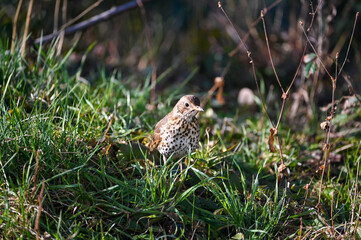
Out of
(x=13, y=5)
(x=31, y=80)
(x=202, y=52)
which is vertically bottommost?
(x=202, y=52)

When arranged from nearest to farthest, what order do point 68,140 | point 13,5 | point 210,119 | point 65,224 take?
point 65,224 → point 68,140 → point 210,119 → point 13,5

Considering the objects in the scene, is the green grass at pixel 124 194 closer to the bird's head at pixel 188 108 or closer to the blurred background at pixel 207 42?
the bird's head at pixel 188 108

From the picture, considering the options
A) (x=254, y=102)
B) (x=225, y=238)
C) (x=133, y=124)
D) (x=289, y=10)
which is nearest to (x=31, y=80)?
(x=133, y=124)

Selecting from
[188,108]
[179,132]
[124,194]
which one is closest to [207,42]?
[188,108]

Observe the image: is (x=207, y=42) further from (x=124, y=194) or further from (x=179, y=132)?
(x=124, y=194)

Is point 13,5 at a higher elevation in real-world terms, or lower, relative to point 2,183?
higher

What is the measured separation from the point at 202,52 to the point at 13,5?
3.24 meters

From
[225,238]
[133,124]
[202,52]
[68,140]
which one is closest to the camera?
[225,238]

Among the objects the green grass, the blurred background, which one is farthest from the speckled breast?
the blurred background

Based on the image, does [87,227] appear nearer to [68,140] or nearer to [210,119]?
[68,140]

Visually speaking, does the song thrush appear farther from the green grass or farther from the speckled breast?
the green grass

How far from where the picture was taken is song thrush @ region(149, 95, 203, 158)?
150 inches

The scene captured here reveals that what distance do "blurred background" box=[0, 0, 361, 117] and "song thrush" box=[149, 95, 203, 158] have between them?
2188mm

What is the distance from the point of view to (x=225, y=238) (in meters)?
3.32
